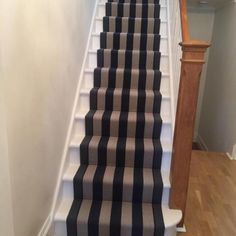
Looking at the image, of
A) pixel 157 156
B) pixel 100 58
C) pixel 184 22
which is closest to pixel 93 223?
pixel 157 156

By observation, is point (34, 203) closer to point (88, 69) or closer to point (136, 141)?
point (136, 141)

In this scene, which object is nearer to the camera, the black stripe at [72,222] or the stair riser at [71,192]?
the black stripe at [72,222]

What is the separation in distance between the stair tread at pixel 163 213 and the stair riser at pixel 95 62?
1.51 m

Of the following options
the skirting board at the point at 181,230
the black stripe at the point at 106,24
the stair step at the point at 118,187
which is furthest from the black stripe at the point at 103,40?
the skirting board at the point at 181,230

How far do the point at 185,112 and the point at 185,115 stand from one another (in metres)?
0.02

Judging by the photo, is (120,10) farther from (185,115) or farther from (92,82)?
(185,115)

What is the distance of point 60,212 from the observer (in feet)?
6.31

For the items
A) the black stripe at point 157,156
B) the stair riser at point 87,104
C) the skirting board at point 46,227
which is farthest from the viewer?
the stair riser at point 87,104

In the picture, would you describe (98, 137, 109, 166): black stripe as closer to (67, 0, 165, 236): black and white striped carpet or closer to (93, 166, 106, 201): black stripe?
(67, 0, 165, 236): black and white striped carpet

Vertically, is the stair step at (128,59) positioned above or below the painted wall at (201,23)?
below

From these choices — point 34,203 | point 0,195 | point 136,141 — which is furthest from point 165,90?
point 0,195

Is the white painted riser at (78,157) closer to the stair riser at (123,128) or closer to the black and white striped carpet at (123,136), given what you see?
the black and white striped carpet at (123,136)

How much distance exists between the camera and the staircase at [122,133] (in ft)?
6.26

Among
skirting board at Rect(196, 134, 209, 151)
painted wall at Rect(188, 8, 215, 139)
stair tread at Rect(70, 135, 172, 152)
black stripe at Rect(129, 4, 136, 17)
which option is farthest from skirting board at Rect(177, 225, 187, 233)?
painted wall at Rect(188, 8, 215, 139)
